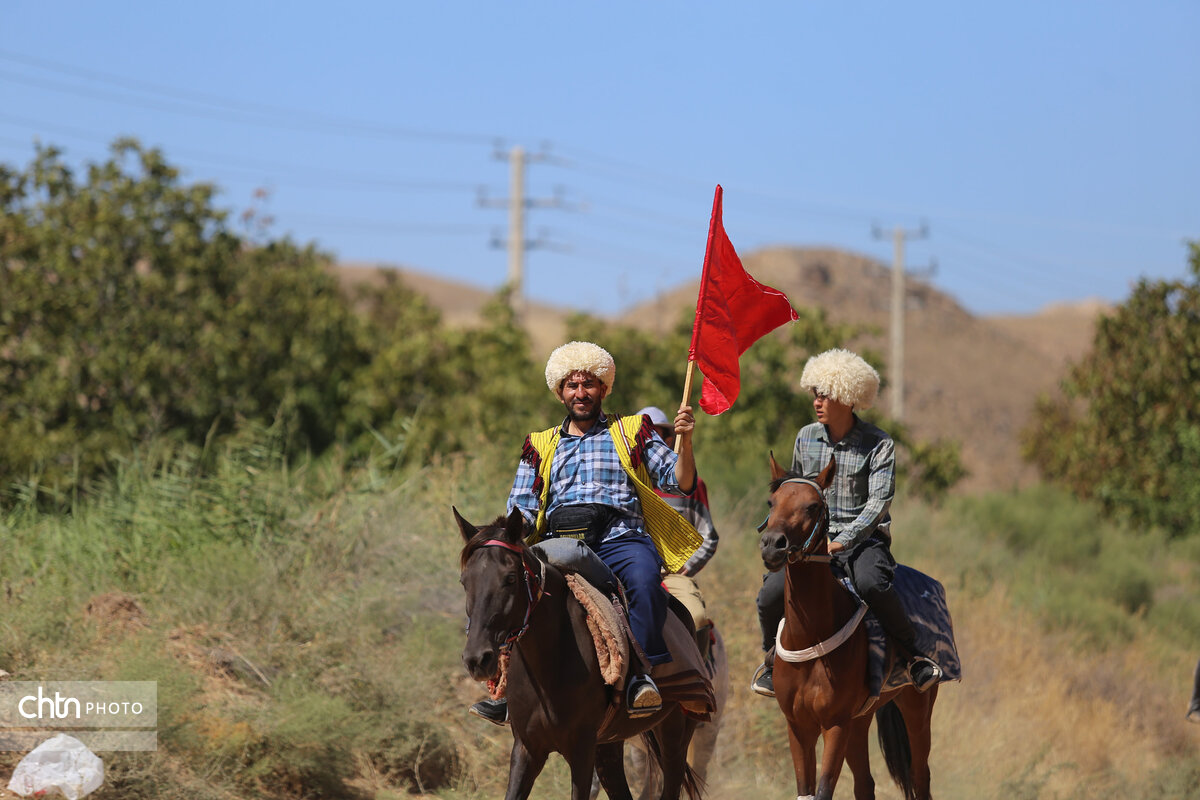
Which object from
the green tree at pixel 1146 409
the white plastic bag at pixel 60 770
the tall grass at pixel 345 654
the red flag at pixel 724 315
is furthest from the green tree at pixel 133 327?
the green tree at pixel 1146 409

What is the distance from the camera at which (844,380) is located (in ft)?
24.6

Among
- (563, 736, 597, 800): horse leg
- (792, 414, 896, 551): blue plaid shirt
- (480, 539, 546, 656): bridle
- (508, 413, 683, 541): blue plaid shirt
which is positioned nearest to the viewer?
(480, 539, 546, 656): bridle

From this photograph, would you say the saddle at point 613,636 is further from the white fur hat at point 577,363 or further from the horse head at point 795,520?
the white fur hat at point 577,363

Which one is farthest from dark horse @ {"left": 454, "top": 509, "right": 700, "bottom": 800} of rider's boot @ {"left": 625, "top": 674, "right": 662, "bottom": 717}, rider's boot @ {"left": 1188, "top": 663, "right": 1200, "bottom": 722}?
rider's boot @ {"left": 1188, "top": 663, "right": 1200, "bottom": 722}

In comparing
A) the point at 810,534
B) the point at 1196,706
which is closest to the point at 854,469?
the point at 810,534

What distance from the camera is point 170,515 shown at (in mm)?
11062

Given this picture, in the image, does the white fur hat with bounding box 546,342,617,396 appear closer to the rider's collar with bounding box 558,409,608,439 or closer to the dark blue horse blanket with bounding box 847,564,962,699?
the rider's collar with bounding box 558,409,608,439

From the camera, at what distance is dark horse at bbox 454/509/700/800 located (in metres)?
5.64

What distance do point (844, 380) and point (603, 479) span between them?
1.63 meters

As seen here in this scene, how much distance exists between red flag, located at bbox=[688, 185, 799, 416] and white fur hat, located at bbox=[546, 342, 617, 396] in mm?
743

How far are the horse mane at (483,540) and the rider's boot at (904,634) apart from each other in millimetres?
2525

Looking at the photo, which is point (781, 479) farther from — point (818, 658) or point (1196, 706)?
point (1196, 706)

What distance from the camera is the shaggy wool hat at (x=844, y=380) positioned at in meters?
7.49

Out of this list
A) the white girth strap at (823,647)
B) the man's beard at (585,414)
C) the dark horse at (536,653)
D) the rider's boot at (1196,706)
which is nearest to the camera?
the dark horse at (536,653)
